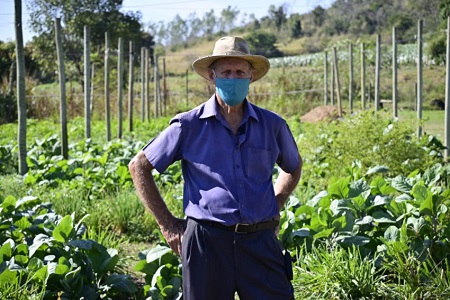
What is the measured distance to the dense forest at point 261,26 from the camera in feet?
87.5

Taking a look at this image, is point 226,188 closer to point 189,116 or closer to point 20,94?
point 189,116

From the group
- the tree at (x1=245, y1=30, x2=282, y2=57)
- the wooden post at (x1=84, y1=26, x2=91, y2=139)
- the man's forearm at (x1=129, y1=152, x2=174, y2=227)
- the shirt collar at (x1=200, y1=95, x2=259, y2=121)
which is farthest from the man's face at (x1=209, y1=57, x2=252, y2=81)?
the tree at (x1=245, y1=30, x2=282, y2=57)

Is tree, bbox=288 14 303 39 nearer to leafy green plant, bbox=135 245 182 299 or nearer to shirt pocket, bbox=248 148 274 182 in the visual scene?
leafy green plant, bbox=135 245 182 299

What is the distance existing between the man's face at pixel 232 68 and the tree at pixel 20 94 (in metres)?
7.05

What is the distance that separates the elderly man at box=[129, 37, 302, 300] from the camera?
3.92 m

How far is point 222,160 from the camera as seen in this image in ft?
13.1

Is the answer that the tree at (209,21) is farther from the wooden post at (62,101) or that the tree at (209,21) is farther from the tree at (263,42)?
the wooden post at (62,101)

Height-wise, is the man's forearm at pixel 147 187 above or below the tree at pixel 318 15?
below

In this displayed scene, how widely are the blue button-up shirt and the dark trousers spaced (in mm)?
84

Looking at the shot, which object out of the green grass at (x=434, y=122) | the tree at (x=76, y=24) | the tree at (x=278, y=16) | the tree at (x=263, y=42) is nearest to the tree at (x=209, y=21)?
the tree at (x=278, y=16)

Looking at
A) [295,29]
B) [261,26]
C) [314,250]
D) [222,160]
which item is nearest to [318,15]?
[295,29]

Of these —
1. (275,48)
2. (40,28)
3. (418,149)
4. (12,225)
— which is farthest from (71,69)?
(12,225)

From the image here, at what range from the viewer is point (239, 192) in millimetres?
3926

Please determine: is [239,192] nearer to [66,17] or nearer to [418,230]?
[418,230]
